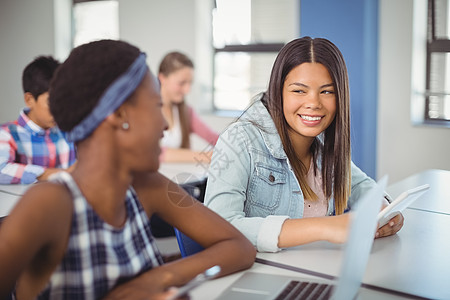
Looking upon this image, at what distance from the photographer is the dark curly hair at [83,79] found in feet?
2.75

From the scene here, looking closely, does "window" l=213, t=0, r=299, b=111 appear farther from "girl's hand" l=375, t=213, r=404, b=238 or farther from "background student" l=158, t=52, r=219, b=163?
"girl's hand" l=375, t=213, r=404, b=238

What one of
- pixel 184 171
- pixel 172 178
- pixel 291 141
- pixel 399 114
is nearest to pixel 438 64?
pixel 399 114

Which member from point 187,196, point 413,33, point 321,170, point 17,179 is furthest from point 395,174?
point 187,196

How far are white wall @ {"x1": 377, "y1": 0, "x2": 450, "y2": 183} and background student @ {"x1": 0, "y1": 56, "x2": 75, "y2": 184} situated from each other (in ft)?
7.34

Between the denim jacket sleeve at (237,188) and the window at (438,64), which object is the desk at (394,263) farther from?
the window at (438,64)

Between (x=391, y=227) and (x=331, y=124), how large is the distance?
397mm

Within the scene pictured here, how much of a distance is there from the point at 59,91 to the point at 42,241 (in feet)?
0.84

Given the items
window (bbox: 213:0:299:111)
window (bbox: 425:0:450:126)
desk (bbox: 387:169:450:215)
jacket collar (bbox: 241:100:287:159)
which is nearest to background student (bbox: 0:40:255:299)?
jacket collar (bbox: 241:100:287:159)

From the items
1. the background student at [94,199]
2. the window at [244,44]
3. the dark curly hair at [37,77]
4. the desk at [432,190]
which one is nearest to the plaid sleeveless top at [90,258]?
the background student at [94,199]

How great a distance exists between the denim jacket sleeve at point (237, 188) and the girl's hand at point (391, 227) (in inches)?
12.3

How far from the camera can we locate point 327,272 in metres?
1.13

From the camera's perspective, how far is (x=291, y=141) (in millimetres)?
1603

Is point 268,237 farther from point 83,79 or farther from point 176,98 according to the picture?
point 176,98

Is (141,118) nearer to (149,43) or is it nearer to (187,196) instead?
(187,196)
